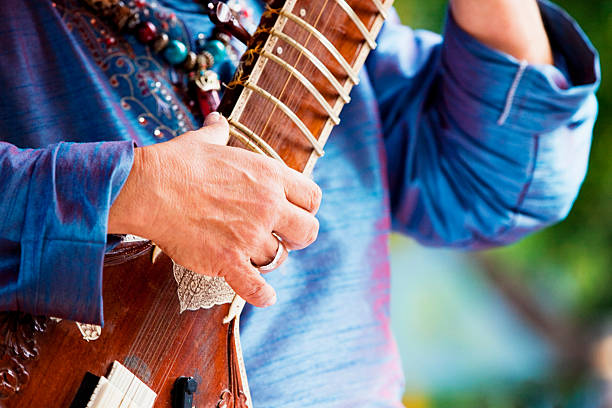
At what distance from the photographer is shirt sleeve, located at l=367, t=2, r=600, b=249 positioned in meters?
0.94

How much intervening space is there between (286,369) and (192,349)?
0.20m

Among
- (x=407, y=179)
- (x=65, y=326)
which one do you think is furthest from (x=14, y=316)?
(x=407, y=179)

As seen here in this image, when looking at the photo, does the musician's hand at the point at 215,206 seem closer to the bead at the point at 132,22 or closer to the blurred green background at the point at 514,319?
the bead at the point at 132,22

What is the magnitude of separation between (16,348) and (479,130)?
2.34ft

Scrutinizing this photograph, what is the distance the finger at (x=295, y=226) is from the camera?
1.99 ft

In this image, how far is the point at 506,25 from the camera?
93 centimetres

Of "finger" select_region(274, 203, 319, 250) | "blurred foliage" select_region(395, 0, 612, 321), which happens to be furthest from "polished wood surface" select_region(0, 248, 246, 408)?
"blurred foliage" select_region(395, 0, 612, 321)

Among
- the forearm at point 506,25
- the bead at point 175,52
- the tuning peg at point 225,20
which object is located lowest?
the bead at point 175,52

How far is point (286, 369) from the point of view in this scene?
2.67ft

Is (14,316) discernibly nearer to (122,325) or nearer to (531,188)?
(122,325)

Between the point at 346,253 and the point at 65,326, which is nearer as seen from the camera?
the point at 65,326

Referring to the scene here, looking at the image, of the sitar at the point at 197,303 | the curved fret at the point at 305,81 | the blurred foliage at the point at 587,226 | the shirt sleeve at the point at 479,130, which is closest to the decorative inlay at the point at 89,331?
the sitar at the point at 197,303

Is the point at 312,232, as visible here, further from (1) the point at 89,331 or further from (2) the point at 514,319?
(2) the point at 514,319

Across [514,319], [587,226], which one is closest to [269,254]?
[587,226]
